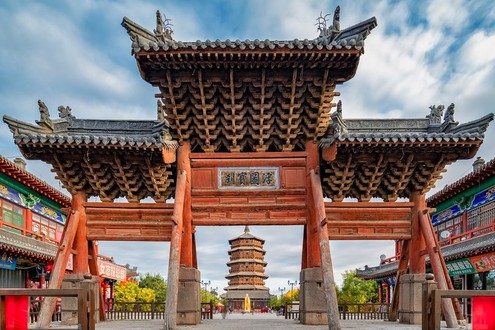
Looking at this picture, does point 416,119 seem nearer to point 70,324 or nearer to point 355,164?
point 355,164

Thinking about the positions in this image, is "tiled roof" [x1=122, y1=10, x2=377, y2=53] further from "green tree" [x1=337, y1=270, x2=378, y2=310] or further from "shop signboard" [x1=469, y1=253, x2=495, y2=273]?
"green tree" [x1=337, y1=270, x2=378, y2=310]

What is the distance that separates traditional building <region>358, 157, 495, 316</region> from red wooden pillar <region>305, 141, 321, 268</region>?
910 centimetres

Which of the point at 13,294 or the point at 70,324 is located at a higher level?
the point at 13,294

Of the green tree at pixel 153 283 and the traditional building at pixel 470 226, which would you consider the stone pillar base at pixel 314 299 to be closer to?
the traditional building at pixel 470 226

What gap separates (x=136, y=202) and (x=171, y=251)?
7.83 ft

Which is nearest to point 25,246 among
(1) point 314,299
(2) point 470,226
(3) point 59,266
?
(3) point 59,266

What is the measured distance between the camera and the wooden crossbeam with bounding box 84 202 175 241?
37.6 feet

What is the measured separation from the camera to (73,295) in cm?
643

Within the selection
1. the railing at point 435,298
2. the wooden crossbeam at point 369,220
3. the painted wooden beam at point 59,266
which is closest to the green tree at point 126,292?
Answer: the painted wooden beam at point 59,266

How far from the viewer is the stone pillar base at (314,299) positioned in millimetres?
10758

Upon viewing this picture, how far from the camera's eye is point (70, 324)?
11.2 m

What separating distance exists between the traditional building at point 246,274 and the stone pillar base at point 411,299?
34.9 metres

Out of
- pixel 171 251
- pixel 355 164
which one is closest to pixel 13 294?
pixel 171 251

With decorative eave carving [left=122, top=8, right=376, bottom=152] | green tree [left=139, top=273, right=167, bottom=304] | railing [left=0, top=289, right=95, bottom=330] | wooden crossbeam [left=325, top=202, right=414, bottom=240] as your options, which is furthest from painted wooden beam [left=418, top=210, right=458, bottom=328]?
green tree [left=139, top=273, right=167, bottom=304]
